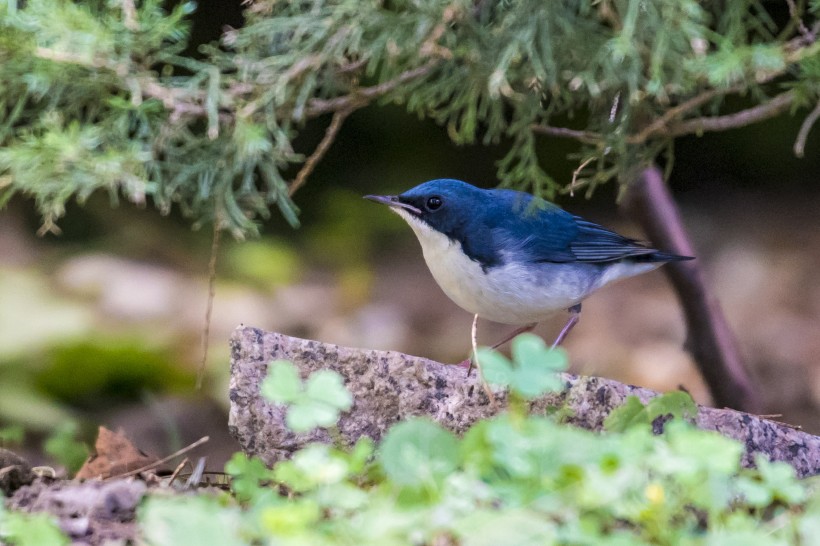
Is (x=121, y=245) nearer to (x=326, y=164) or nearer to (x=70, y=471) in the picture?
(x=326, y=164)

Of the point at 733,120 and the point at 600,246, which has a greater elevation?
the point at 733,120

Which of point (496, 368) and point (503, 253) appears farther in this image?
point (503, 253)

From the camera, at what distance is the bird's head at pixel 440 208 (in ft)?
13.4

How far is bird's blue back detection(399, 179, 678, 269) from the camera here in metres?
4.07

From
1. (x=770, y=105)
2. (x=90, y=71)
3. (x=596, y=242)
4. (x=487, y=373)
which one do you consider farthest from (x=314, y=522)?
(x=596, y=242)

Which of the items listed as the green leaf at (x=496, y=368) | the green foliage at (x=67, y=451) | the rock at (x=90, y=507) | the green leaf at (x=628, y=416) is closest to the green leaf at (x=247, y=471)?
the rock at (x=90, y=507)

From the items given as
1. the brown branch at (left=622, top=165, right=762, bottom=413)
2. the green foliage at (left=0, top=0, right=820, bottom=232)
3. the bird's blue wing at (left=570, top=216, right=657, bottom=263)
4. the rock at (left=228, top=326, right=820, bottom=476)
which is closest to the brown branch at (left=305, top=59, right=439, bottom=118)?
the green foliage at (left=0, top=0, right=820, bottom=232)

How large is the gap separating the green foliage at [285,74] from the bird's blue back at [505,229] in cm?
95

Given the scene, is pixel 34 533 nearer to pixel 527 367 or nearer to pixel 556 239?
pixel 527 367

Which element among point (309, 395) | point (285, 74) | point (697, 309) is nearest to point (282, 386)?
point (309, 395)

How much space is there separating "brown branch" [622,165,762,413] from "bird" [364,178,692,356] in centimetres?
28

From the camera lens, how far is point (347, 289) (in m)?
7.62

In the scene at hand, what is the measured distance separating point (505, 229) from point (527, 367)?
2175mm

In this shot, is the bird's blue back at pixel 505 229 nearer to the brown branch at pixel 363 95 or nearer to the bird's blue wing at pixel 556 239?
the bird's blue wing at pixel 556 239
